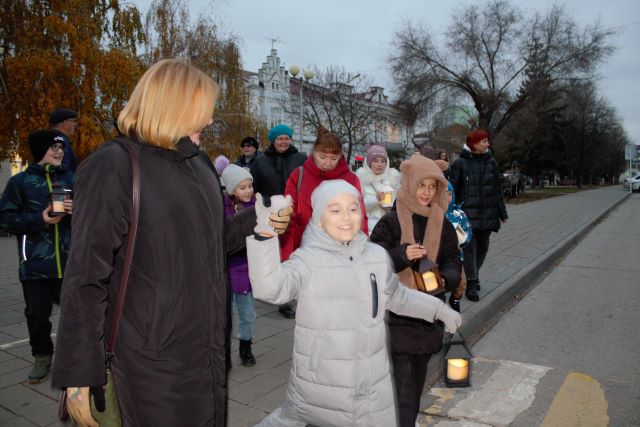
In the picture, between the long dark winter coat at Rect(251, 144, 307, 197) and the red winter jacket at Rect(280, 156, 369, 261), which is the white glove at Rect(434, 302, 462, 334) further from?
the long dark winter coat at Rect(251, 144, 307, 197)

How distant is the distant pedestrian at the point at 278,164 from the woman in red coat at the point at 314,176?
92 cm

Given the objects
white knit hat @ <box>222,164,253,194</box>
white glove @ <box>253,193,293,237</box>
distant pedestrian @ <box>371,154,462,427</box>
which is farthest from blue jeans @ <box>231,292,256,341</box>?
white glove @ <box>253,193,293,237</box>

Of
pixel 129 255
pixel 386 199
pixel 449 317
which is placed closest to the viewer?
pixel 129 255

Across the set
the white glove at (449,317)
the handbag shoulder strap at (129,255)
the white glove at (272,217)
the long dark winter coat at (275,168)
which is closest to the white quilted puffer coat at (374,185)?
the long dark winter coat at (275,168)

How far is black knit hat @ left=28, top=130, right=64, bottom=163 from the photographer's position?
11.9ft

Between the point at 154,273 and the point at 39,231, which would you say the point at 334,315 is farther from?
the point at 39,231

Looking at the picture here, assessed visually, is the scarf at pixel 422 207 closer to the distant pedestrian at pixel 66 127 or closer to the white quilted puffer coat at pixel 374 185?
the white quilted puffer coat at pixel 374 185

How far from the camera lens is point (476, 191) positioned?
6.07 metres

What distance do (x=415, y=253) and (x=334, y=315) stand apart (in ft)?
2.62

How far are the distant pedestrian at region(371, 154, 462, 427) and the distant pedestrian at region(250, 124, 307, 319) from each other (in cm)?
230

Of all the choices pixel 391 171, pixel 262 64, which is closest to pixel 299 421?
pixel 391 171

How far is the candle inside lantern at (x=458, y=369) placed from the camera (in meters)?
2.87

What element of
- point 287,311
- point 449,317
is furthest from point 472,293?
point 449,317

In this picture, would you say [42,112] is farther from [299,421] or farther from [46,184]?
[299,421]
